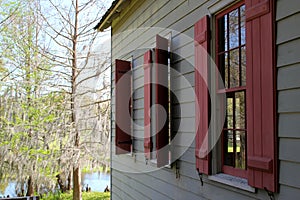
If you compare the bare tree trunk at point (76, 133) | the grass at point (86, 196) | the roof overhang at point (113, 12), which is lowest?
the grass at point (86, 196)

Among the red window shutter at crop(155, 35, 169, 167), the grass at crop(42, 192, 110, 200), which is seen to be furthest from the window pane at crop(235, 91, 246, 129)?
the grass at crop(42, 192, 110, 200)

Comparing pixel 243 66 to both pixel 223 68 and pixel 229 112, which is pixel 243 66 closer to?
pixel 223 68

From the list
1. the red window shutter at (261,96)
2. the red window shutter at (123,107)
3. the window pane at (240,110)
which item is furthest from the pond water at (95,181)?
the red window shutter at (261,96)

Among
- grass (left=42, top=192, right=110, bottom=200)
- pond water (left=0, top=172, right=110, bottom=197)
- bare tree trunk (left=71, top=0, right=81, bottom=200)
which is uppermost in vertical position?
bare tree trunk (left=71, top=0, right=81, bottom=200)

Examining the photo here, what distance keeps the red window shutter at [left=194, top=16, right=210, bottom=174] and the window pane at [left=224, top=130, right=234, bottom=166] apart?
0.14 meters

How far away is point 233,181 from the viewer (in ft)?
7.45

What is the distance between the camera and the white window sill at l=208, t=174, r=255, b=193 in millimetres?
2107

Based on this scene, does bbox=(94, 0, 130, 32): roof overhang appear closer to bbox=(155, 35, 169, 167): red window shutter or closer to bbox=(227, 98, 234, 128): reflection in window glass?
bbox=(155, 35, 169, 167): red window shutter

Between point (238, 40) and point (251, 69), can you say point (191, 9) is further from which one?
point (251, 69)

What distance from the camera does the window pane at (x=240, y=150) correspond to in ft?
7.60

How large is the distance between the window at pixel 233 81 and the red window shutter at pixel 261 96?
31 centimetres

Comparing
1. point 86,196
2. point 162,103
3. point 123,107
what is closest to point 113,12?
point 123,107

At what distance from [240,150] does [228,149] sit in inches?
6.4

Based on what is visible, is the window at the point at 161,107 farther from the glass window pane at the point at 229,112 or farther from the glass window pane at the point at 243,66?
the glass window pane at the point at 243,66
